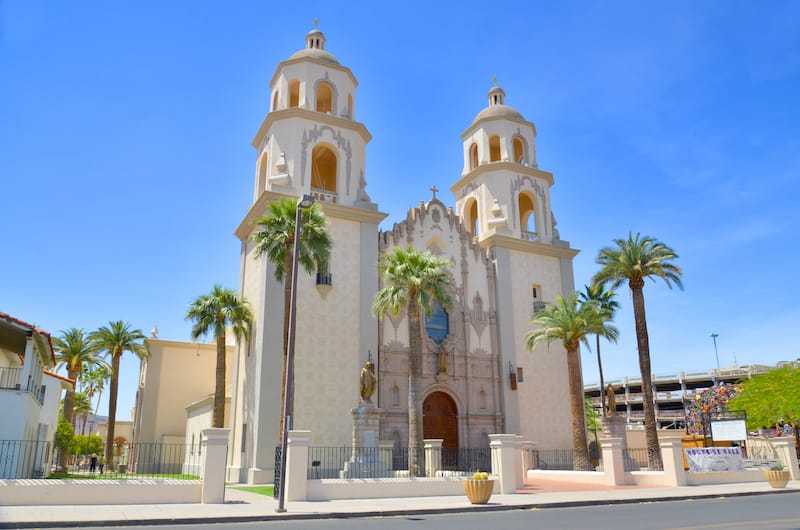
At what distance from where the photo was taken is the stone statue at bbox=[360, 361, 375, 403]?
2869 centimetres

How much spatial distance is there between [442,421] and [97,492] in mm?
→ 20224

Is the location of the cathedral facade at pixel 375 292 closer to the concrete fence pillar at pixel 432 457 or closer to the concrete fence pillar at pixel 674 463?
the concrete fence pillar at pixel 432 457

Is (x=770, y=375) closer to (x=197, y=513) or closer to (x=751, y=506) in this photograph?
(x=751, y=506)

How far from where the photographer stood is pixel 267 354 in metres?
29.1

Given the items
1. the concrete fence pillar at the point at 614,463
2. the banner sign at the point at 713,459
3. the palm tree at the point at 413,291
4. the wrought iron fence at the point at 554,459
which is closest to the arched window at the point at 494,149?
the palm tree at the point at 413,291

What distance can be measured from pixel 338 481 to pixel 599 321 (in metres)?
17.8

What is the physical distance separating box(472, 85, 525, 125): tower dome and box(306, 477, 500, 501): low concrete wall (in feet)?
88.4

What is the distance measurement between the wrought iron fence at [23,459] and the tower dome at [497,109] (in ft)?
105

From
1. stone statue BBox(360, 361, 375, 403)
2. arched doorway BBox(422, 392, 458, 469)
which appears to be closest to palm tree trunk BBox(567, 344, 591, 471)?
arched doorway BBox(422, 392, 458, 469)

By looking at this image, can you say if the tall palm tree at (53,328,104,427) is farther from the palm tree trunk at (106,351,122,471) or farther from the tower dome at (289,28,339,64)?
the tower dome at (289,28,339,64)

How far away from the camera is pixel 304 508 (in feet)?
54.7

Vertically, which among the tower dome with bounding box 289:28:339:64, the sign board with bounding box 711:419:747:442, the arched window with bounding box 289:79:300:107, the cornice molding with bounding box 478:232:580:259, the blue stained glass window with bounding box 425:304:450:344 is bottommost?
the sign board with bounding box 711:419:747:442

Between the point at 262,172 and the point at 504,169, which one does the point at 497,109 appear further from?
the point at 262,172

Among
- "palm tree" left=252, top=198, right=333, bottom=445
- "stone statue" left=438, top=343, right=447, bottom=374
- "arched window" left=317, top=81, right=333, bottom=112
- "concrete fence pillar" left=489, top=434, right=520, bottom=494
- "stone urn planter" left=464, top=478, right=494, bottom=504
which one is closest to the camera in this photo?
"stone urn planter" left=464, top=478, right=494, bottom=504
